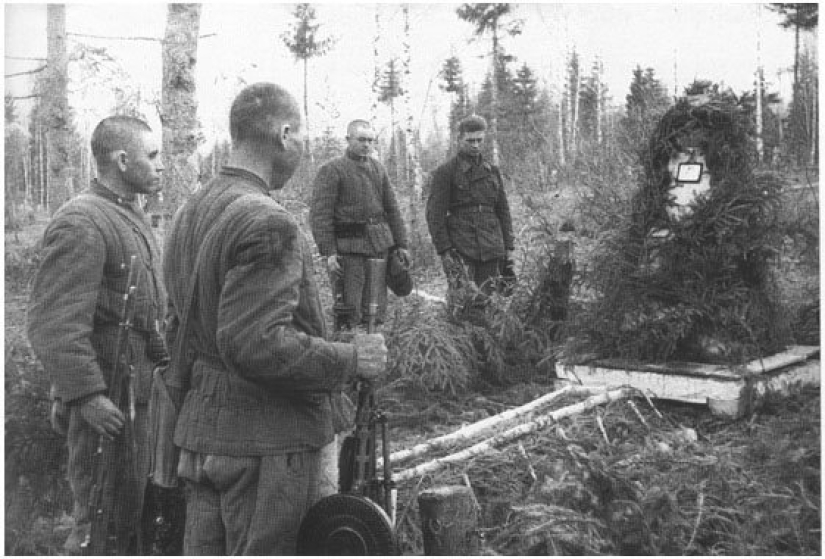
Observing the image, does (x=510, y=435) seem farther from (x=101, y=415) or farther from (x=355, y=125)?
(x=355, y=125)

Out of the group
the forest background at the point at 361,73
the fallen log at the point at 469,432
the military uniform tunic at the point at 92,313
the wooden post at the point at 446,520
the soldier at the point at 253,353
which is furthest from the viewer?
the fallen log at the point at 469,432

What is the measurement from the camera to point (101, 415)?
343 centimetres

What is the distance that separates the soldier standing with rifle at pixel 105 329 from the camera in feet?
11.3

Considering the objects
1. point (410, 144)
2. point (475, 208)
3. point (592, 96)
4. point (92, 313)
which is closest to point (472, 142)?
point (475, 208)

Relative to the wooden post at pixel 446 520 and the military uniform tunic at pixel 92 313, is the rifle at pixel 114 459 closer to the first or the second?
the military uniform tunic at pixel 92 313

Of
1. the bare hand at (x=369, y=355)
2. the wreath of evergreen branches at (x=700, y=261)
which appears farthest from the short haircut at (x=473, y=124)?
the bare hand at (x=369, y=355)

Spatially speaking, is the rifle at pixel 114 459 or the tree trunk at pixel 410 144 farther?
the tree trunk at pixel 410 144

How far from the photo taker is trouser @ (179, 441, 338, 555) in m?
2.65

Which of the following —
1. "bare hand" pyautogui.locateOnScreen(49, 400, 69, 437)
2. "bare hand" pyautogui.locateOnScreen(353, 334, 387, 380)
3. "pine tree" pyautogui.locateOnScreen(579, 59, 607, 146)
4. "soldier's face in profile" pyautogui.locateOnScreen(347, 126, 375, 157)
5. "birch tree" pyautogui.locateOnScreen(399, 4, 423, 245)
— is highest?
"pine tree" pyautogui.locateOnScreen(579, 59, 607, 146)

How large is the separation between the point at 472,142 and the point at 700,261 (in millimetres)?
2617

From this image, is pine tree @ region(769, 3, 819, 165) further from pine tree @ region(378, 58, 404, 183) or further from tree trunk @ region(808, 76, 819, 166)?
pine tree @ region(378, 58, 404, 183)

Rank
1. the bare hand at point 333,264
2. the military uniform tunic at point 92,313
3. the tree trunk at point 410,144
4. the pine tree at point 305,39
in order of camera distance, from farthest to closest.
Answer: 1. the tree trunk at point 410,144
2. the pine tree at point 305,39
3. the bare hand at point 333,264
4. the military uniform tunic at point 92,313

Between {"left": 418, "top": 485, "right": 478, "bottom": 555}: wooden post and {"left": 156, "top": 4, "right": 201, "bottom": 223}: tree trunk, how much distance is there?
4116 millimetres

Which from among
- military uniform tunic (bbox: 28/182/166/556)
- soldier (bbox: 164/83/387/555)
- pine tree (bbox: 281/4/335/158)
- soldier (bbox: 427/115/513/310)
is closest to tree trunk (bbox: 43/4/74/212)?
pine tree (bbox: 281/4/335/158)
